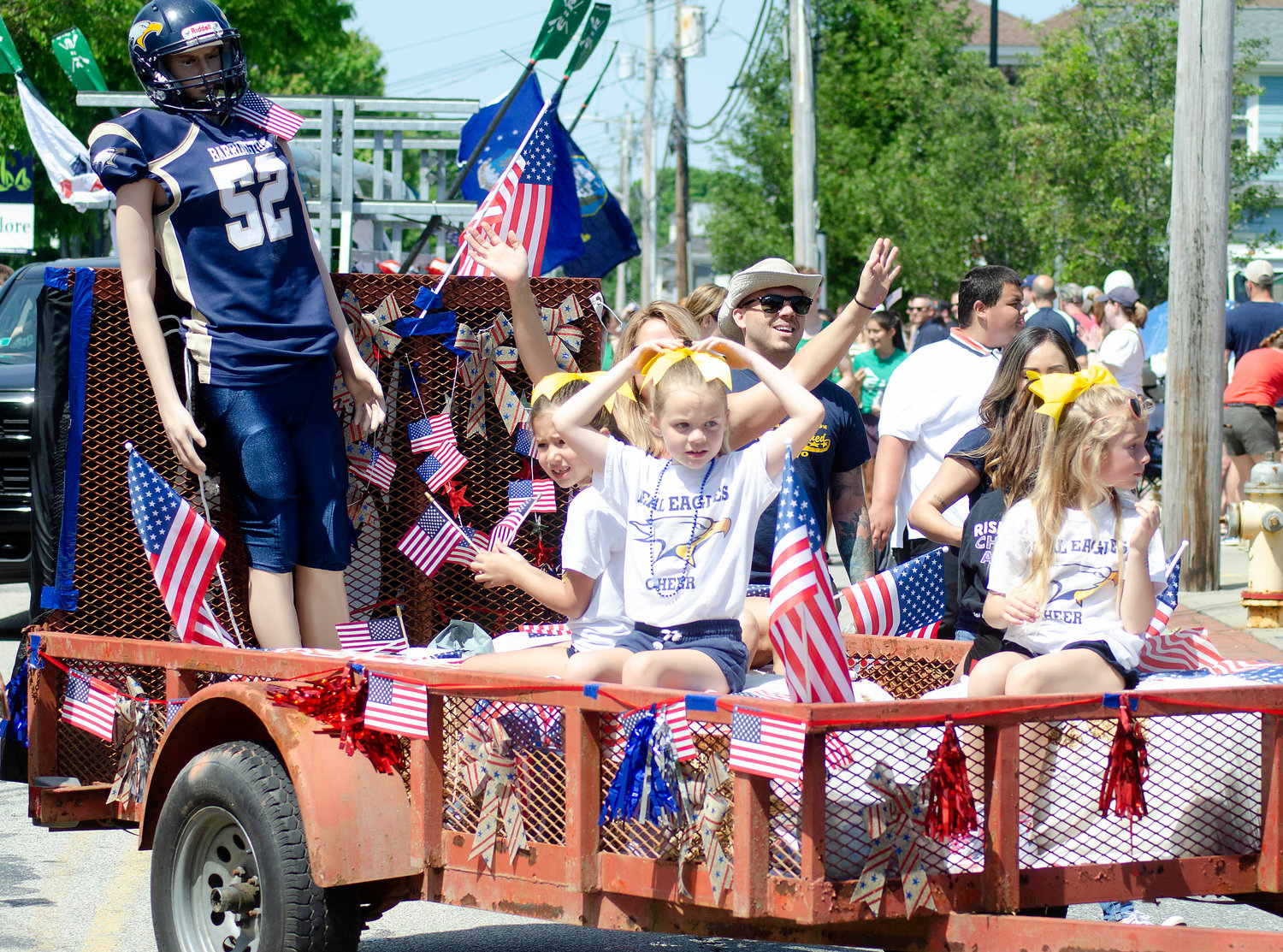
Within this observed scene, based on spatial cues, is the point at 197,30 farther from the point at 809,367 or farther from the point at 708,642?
the point at 708,642

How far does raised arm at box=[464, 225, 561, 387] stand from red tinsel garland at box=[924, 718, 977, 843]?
8.08 ft

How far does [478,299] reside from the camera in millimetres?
5531

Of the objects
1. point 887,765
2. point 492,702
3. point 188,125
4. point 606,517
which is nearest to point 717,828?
point 887,765

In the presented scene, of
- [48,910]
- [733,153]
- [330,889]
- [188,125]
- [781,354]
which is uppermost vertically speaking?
[733,153]

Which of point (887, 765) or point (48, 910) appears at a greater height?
point (887, 765)

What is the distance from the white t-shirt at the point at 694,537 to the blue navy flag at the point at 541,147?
2318mm

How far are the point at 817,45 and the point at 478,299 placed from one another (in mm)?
29324

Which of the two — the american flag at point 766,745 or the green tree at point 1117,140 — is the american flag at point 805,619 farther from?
the green tree at point 1117,140

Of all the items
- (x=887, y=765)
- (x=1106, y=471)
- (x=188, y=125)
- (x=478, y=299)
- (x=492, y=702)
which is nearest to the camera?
(x=887, y=765)

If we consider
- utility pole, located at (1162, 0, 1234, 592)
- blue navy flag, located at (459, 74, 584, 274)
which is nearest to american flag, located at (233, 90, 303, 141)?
blue navy flag, located at (459, 74, 584, 274)

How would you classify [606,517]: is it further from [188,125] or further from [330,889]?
[188,125]

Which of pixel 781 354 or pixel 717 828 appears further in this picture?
pixel 781 354

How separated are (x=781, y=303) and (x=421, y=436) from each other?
136 cm

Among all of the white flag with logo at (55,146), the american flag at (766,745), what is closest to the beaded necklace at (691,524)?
the american flag at (766,745)
